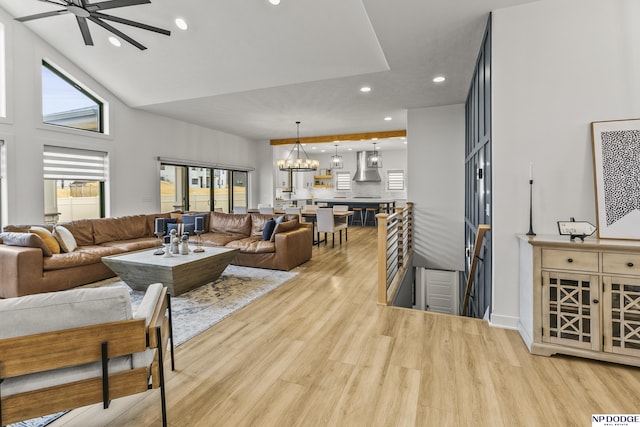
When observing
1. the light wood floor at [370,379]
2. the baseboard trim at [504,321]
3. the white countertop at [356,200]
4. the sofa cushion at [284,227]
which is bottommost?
the light wood floor at [370,379]

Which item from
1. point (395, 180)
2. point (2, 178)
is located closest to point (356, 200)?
point (395, 180)

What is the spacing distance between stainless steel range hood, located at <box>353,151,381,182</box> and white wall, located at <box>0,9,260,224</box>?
5251 millimetres

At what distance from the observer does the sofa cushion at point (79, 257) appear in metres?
3.84

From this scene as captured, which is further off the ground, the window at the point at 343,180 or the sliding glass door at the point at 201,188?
the window at the point at 343,180

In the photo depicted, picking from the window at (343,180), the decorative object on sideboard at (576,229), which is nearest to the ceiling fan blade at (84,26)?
the decorative object on sideboard at (576,229)

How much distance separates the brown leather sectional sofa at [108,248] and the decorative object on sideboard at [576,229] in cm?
345

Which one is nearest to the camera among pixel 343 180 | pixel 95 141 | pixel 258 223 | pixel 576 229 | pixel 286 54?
pixel 576 229

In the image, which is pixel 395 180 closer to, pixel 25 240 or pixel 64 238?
pixel 64 238

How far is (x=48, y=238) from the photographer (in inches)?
163

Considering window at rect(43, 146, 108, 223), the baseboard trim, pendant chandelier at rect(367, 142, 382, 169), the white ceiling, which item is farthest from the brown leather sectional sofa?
pendant chandelier at rect(367, 142, 382, 169)

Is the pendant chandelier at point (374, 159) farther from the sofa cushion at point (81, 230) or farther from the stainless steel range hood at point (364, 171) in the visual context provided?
the sofa cushion at point (81, 230)

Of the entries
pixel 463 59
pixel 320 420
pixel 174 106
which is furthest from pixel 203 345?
pixel 174 106

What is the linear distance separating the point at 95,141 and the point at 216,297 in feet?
13.5

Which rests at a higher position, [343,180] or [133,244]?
[343,180]
